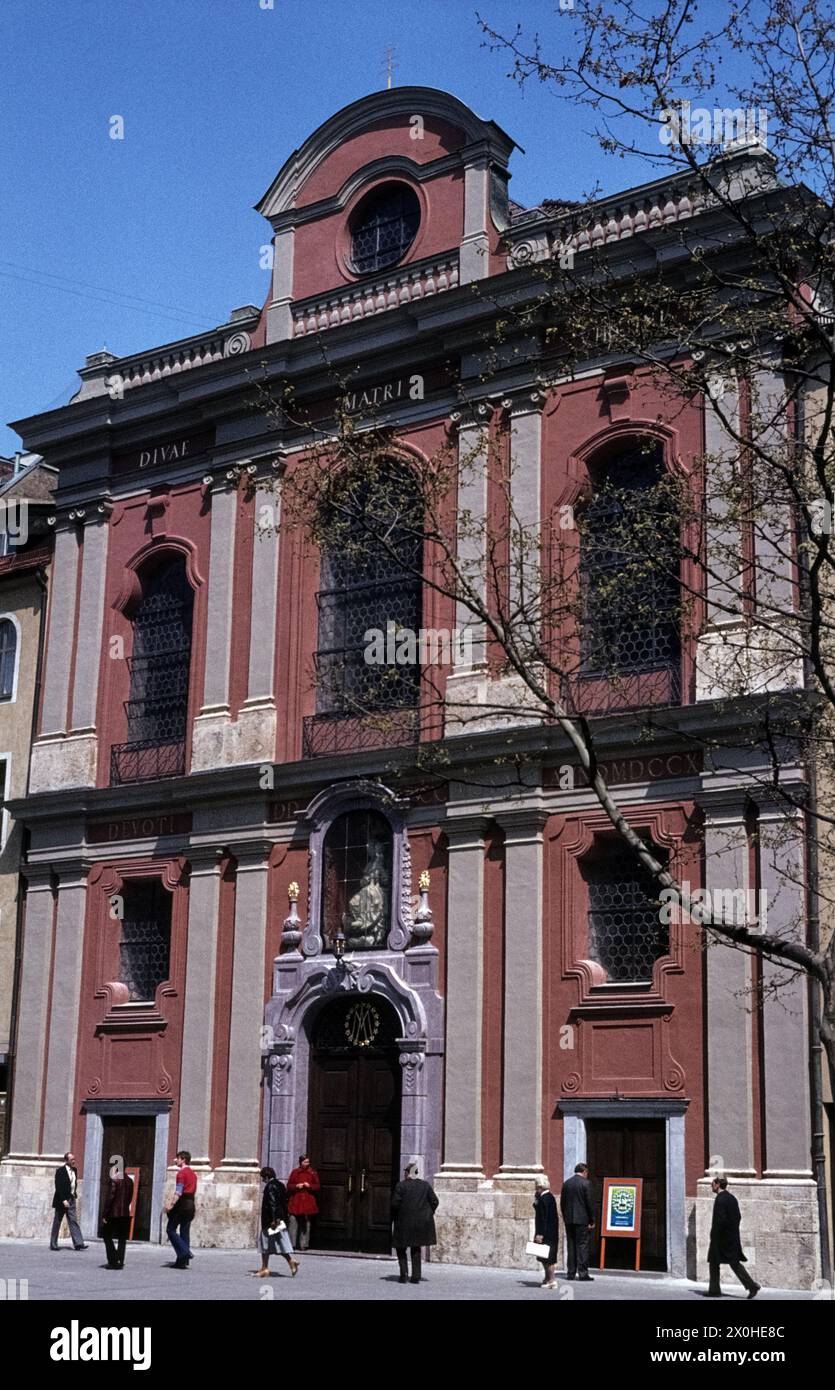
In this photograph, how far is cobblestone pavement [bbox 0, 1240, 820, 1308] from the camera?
19.7 meters

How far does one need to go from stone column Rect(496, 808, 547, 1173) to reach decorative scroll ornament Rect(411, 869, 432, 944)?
1.45 metres

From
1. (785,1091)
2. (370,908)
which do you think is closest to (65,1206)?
(370,908)

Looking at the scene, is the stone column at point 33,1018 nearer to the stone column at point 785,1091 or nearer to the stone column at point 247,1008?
the stone column at point 247,1008

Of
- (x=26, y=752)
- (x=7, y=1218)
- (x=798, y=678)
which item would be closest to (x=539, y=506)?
(x=798, y=678)

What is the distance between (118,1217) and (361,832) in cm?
765

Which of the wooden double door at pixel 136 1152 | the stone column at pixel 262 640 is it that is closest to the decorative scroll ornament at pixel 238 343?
the stone column at pixel 262 640

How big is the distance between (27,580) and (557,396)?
1222cm

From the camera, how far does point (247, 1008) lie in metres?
28.5

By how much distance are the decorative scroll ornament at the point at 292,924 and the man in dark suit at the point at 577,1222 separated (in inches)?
276

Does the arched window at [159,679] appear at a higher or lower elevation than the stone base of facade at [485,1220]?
higher

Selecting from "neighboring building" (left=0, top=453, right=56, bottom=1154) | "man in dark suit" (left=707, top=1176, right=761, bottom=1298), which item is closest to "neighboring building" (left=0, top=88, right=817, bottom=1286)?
"neighboring building" (left=0, top=453, right=56, bottom=1154)

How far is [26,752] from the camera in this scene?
3328 cm

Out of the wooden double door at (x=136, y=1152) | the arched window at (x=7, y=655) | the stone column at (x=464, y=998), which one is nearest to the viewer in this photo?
the stone column at (x=464, y=998)

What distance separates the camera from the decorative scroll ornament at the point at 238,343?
104 ft
